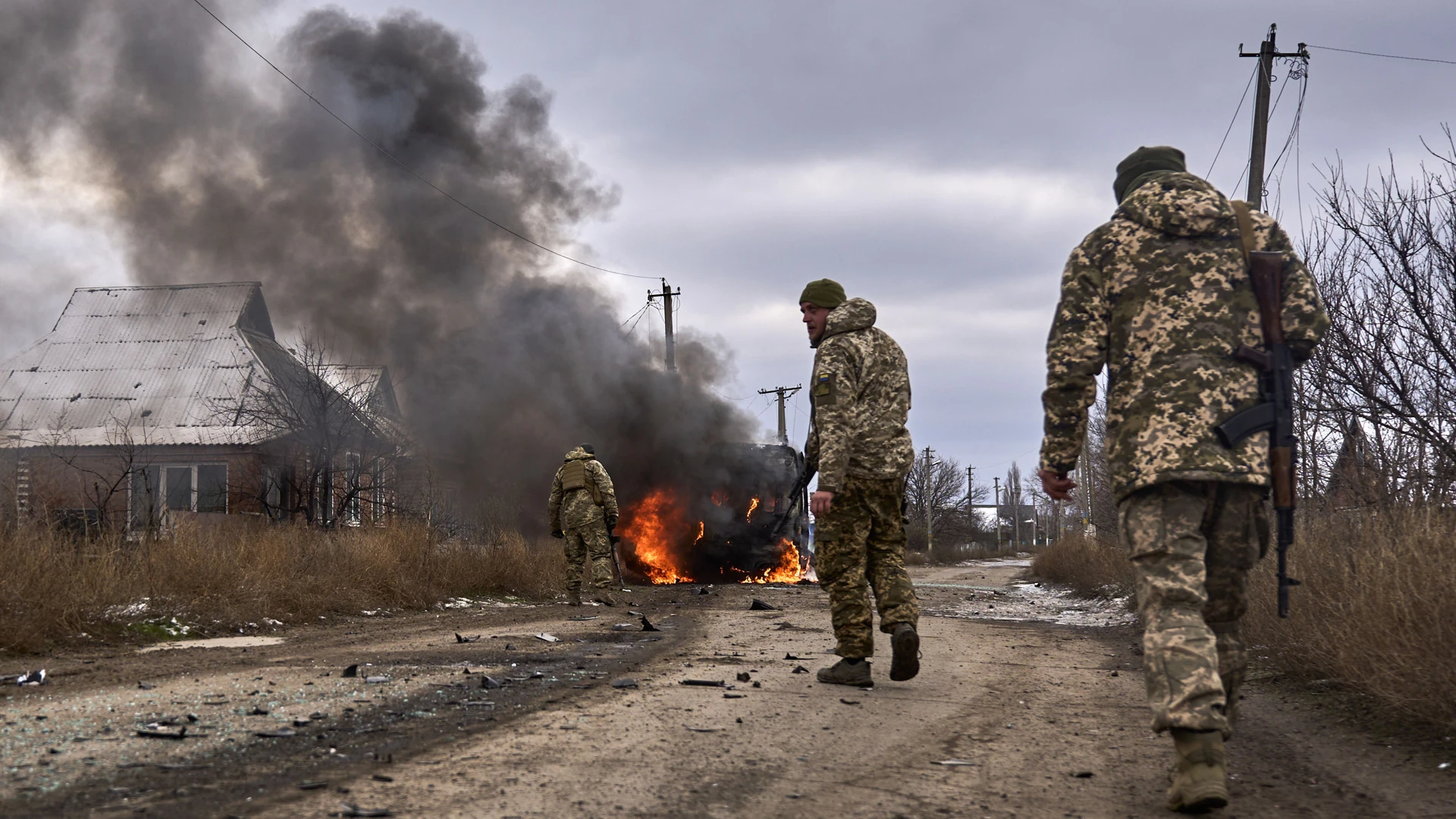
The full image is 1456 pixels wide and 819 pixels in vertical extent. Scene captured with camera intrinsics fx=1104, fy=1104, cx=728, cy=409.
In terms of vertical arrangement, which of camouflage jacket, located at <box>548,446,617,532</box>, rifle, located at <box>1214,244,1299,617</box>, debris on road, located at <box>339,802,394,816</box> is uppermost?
rifle, located at <box>1214,244,1299,617</box>

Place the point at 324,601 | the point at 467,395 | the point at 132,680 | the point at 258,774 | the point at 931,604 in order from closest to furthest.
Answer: the point at 258,774
the point at 132,680
the point at 324,601
the point at 931,604
the point at 467,395

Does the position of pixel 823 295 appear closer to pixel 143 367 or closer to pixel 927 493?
pixel 143 367

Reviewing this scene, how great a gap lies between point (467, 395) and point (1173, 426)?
58.4ft

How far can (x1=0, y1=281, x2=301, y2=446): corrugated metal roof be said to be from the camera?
77.4 ft

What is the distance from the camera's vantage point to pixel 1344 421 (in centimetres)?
873

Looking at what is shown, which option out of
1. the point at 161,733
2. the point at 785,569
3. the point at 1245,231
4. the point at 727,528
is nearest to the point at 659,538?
the point at 727,528

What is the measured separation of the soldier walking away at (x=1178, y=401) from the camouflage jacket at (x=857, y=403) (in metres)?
1.77

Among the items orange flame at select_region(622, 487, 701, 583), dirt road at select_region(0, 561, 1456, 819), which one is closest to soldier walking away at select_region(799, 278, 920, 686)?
dirt road at select_region(0, 561, 1456, 819)

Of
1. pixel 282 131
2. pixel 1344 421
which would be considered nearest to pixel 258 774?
pixel 1344 421

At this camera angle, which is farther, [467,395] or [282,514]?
[467,395]

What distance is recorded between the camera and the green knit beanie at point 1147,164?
399 centimetres

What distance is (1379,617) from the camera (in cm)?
464

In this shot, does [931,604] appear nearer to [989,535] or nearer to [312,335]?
[312,335]

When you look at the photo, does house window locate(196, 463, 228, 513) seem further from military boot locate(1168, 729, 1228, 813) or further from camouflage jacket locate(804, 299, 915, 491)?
military boot locate(1168, 729, 1228, 813)
